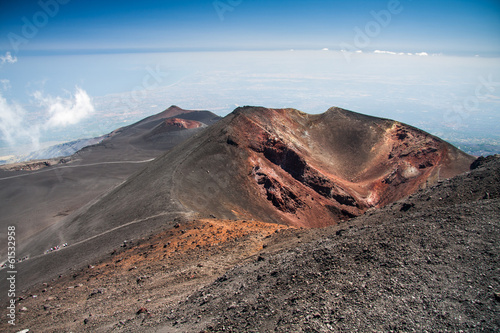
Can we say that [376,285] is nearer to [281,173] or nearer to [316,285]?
[316,285]

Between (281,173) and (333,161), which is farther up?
(333,161)

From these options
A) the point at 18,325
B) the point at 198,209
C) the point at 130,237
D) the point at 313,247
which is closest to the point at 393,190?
the point at 198,209

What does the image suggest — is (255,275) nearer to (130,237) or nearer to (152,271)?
(152,271)

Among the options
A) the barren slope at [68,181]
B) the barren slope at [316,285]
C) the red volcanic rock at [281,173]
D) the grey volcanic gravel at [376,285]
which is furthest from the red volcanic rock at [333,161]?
the barren slope at [68,181]

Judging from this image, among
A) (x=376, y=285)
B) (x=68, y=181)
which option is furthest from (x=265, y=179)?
(x=68, y=181)

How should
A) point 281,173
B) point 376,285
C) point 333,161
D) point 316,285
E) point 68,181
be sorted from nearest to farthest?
point 376,285 → point 316,285 → point 281,173 → point 333,161 → point 68,181

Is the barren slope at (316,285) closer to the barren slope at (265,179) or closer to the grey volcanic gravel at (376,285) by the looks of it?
the grey volcanic gravel at (376,285)

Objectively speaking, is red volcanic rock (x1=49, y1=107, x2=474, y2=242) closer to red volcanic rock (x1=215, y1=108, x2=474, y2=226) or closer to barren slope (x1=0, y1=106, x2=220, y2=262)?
red volcanic rock (x1=215, y1=108, x2=474, y2=226)

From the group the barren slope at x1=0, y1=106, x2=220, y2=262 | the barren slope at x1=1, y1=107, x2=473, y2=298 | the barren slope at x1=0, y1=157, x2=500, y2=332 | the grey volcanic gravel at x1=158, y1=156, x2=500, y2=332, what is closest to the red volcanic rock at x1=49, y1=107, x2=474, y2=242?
the barren slope at x1=1, y1=107, x2=473, y2=298
